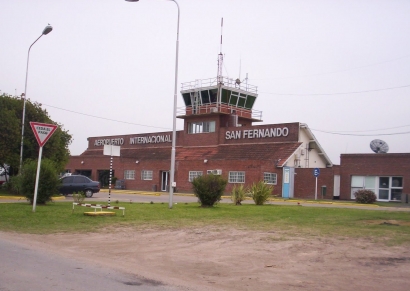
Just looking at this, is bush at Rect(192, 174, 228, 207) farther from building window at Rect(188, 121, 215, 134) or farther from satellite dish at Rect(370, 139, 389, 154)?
building window at Rect(188, 121, 215, 134)

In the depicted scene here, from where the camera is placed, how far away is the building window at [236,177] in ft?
144

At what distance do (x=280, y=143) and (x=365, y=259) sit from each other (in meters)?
34.6

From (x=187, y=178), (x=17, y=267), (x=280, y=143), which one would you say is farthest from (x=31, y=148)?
(x=17, y=267)

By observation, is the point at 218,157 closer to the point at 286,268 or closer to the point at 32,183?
the point at 32,183

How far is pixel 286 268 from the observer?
960 centimetres

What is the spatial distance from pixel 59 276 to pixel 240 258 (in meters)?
4.11

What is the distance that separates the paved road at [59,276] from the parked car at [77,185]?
21788mm

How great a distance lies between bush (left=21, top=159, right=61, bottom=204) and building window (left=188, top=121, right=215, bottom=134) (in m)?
30.4

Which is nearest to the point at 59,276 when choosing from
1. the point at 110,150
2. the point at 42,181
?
the point at 110,150

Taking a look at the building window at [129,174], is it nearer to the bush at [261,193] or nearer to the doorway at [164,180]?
the doorway at [164,180]

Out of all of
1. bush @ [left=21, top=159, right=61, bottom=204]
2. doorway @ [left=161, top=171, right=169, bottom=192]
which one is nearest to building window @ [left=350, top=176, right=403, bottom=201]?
doorway @ [left=161, top=171, right=169, bottom=192]

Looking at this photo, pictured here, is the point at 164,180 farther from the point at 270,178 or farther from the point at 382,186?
the point at 382,186

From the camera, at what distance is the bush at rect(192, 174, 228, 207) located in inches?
961

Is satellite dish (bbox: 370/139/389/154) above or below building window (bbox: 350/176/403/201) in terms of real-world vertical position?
above
